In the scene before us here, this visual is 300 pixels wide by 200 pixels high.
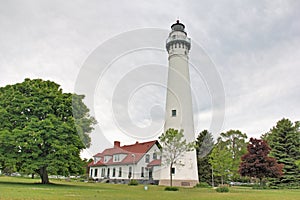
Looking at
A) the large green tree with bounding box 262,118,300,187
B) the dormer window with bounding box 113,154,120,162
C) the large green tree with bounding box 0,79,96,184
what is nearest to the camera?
the large green tree with bounding box 0,79,96,184

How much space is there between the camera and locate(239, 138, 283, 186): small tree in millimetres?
28413

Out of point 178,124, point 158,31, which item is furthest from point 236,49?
point 178,124

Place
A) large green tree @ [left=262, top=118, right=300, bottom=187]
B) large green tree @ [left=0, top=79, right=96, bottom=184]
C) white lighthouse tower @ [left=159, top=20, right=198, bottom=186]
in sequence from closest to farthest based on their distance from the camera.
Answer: large green tree @ [left=0, top=79, right=96, bottom=184] → white lighthouse tower @ [left=159, top=20, right=198, bottom=186] → large green tree @ [left=262, top=118, right=300, bottom=187]

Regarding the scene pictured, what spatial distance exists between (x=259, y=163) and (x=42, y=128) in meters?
21.3

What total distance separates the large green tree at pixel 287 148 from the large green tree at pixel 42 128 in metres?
25.9

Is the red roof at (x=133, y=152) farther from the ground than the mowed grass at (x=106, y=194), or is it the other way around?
the red roof at (x=133, y=152)

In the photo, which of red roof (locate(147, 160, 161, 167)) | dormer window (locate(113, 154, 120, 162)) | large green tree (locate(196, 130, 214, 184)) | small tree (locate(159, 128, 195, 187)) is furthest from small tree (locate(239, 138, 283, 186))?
dormer window (locate(113, 154, 120, 162))

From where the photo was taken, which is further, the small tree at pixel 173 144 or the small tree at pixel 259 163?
the small tree at pixel 259 163

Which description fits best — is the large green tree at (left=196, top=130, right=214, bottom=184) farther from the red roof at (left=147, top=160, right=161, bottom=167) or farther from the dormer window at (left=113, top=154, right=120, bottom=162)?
the dormer window at (left=113, top=154, right=120, bottom=162)

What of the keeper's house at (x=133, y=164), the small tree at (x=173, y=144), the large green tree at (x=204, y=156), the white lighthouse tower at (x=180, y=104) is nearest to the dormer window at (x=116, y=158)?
the keeper's house at (x=133, y=164)

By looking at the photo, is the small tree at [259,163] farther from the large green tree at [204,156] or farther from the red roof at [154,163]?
the red roof at [154,163]

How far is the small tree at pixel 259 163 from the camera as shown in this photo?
28.4 meters

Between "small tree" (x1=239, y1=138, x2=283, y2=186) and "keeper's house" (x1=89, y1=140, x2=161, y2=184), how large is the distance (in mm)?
14089

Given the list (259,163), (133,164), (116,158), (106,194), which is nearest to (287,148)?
(259,163)
